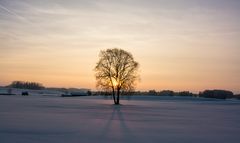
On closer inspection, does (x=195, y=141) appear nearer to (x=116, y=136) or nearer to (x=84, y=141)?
(x=116, y=136)

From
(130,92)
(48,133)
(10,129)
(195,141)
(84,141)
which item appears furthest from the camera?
(130,92)

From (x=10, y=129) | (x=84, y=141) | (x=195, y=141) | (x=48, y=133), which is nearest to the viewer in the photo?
(x=84, y=141)

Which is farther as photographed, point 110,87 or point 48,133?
point 110,87

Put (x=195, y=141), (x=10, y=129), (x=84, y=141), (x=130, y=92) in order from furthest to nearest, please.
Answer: (x=130, y=92)
(x=10, y=129)
(x=195, y=141)
(x=84, y=141)

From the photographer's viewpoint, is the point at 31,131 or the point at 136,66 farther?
the point at 136,66

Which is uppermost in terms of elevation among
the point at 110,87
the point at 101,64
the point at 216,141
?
the point at 101,64

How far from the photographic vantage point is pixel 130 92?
213 feet

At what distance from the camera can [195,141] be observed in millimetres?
18188

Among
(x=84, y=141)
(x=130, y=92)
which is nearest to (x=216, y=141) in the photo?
(x=84, y=141)

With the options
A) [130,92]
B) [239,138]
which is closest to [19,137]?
[239,138]

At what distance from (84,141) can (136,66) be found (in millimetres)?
49093

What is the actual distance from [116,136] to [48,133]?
3533 mm

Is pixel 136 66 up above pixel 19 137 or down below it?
above

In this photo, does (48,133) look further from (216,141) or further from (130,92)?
(130,92)
